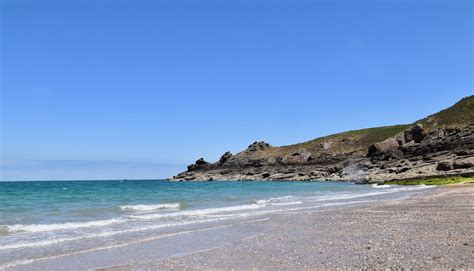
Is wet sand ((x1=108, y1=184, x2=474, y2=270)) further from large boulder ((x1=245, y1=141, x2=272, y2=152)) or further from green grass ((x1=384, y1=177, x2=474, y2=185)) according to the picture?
large boulder ((x1=245, y1=141, x2=272, y2=152))

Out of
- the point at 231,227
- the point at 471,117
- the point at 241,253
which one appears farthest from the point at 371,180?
the point at 241,253

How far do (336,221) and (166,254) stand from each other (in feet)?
33.4

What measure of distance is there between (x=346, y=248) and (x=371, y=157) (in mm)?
112315

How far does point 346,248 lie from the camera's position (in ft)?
43.5

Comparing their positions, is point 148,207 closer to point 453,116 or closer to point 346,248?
point 346,248

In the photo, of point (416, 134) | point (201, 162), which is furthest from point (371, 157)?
point (201, 162)

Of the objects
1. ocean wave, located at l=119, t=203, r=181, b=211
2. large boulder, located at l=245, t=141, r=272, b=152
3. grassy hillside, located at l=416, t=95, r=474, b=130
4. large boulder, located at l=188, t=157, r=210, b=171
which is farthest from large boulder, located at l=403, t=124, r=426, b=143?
ocean wave, located at l=119, t=203, r=181, b=211

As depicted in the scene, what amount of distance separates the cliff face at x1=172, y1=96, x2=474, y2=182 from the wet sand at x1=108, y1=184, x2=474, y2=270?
195 ft

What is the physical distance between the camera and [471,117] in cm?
13438

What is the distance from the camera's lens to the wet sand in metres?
11.0

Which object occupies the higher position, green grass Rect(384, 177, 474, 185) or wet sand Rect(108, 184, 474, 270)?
green grass Rect(384, 177, 474, 185)

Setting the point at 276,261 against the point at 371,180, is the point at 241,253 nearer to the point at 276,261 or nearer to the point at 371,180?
the point at 276,261

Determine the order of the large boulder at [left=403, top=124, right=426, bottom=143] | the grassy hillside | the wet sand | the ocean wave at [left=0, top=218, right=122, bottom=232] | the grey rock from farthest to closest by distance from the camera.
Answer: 1. the grey rock
2. the grassy hillside
3. the large boulder at [left=403, top=124, right=426, bottom=143]
4. the ocean wave at [left=0, top=218, right=122, bottom=232]
5. the wet sand

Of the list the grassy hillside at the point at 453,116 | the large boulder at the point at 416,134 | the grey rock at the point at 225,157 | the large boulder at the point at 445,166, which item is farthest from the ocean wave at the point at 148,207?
the grey rock at the point at 225,157
